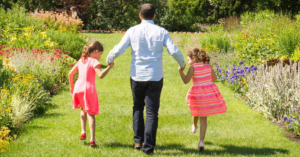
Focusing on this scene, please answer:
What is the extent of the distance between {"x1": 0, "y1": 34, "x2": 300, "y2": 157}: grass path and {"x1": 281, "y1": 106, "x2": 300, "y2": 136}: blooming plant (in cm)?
18

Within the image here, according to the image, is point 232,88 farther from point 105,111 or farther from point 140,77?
point 140,77

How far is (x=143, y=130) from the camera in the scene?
494cm

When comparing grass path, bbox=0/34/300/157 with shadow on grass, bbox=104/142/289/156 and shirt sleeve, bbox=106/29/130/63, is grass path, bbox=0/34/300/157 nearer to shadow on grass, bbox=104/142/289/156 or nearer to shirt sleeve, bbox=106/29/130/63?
shadow on grass, bbox=104/142/289/156

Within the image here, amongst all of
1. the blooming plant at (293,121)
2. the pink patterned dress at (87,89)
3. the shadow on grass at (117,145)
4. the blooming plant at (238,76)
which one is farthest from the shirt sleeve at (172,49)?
the blooming plant at (238,76)

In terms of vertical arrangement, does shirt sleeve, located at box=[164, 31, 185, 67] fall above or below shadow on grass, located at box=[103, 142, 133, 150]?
above

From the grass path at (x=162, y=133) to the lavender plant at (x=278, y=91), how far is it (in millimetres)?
257

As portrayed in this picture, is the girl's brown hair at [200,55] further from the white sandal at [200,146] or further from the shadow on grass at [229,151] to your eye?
the shadow on grass at [229,151]

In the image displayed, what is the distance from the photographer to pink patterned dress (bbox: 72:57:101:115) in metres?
4.85

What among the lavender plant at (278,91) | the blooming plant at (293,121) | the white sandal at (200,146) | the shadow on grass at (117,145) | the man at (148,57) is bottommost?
the shadow on grass at (117,145)

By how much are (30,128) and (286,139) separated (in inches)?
153

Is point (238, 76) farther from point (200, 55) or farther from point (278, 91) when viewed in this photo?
point (200, 55)

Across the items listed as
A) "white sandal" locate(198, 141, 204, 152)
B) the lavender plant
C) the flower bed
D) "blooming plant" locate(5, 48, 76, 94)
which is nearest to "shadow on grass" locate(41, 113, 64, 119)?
the flower bed

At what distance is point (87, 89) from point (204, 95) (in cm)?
151

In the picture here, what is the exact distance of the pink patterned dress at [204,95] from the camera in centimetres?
499
